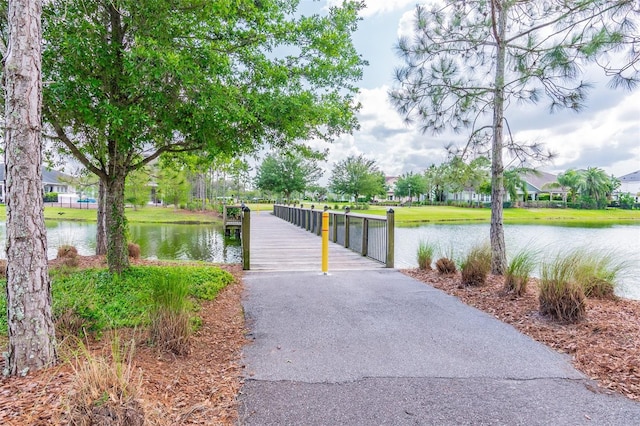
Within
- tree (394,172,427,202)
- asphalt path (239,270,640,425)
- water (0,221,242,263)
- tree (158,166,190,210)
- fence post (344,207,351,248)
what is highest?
tree (394,172,427,202)

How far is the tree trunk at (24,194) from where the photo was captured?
245cm

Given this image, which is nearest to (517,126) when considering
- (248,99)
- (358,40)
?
(358,40)

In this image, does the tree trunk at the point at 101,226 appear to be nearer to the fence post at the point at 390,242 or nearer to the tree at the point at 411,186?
the fence post at the point at 390,242

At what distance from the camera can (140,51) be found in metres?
3.60

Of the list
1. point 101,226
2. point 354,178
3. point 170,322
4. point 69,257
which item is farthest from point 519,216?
point 170,322

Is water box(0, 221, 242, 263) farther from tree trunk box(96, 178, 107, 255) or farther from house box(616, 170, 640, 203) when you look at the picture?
house box(616, 170, 640, 203)

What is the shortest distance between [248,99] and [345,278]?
10.7ft

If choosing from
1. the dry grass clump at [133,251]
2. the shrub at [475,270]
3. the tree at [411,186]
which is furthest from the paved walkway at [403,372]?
the tree at [411,186]

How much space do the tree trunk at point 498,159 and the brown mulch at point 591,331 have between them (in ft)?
2.31

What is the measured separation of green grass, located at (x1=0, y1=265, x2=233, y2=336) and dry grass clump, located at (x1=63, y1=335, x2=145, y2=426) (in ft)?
4.28

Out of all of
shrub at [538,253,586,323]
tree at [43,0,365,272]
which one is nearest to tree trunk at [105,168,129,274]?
tree at [43,0,365,272]

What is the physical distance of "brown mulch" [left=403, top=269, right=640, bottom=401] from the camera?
9.39 feet

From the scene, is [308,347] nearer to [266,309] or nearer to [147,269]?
[266,309]

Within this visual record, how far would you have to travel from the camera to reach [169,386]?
8.37 ft
